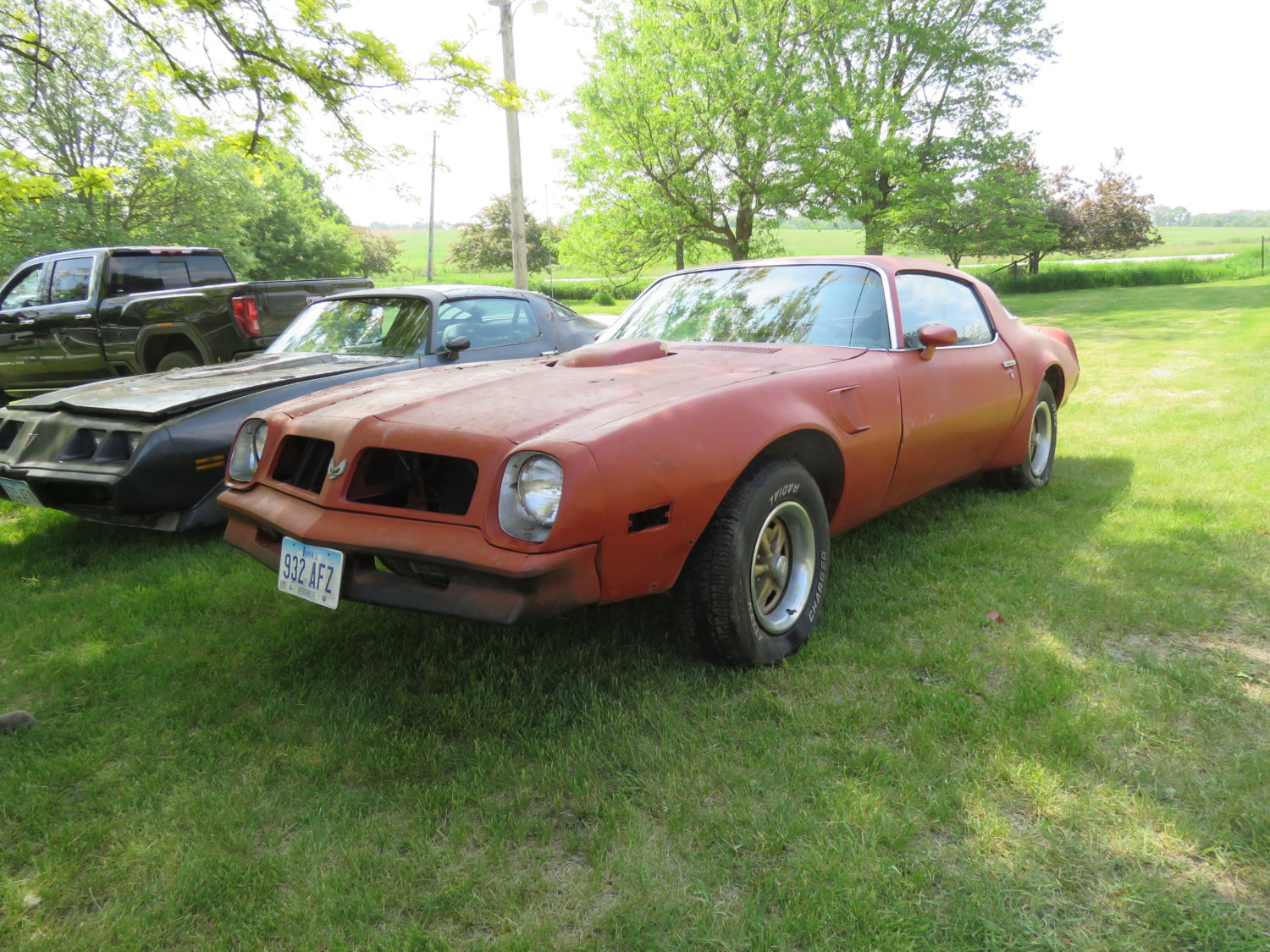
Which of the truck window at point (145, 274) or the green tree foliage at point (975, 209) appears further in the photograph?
the green tree foliage at point (975, 209)

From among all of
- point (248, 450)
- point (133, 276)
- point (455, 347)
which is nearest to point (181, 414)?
point (248, 450)

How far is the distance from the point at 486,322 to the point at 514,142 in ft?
28.9

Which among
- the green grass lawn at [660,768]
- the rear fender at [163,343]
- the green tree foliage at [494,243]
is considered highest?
the green tree foliage at [494,243]

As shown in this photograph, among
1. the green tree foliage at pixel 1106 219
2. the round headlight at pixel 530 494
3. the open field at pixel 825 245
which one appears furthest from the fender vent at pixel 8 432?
the open field at pixel 825 245

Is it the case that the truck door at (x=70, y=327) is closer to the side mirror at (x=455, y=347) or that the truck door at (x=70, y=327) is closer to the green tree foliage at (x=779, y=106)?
the side mirror at (x=455, y=347)

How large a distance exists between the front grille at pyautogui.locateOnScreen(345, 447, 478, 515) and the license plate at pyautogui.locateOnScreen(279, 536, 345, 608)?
0.21 m

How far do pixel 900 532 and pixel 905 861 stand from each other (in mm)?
2402

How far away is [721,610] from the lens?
2506 millimetres

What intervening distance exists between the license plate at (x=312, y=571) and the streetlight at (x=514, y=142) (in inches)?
409

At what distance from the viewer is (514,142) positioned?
1299 cm

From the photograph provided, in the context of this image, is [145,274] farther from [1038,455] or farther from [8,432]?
[1038,455]

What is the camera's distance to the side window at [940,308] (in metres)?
3.70

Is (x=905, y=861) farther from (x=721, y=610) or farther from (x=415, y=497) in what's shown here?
(x=415, y=497)

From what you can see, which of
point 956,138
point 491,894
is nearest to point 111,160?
point 956,138
